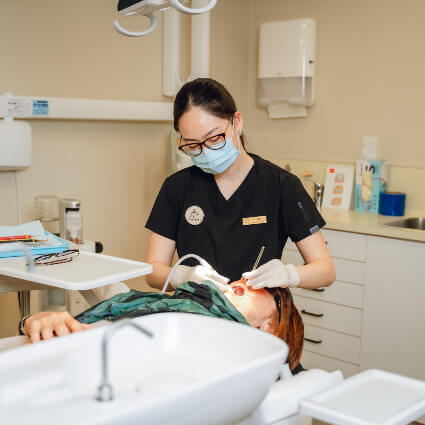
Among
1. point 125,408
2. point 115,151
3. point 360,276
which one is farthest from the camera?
point 115,151

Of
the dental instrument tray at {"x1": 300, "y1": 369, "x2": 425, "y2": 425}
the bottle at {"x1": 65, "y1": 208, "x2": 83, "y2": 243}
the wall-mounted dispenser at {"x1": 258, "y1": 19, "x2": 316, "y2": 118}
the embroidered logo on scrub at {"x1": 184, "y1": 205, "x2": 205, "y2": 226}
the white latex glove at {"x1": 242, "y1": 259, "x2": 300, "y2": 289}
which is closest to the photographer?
the dental instrument tray at {"x1": 300, "y1": 369, "x2": 425, "y2": 425}

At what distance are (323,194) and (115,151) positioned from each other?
119cm

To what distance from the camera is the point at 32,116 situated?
108 inches

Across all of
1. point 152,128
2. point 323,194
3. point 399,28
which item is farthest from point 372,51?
point 152,128

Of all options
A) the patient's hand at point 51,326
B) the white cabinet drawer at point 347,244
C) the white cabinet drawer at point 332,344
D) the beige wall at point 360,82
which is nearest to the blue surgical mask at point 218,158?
the patient's hand at point 51,326

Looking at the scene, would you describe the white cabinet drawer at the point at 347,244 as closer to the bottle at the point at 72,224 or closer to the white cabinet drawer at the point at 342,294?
the white cabinet drawer at the point at 342,294

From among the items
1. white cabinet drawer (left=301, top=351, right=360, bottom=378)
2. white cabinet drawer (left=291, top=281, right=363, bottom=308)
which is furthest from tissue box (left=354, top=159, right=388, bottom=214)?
white cabinet drawer (left=301, top=351, right=360, bottom=378)

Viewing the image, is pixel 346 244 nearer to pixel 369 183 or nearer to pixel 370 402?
pixel 369 183

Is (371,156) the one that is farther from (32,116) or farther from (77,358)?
(77,358)

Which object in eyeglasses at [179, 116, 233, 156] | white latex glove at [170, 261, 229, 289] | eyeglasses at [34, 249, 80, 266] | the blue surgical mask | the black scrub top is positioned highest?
eyeglasses at [179, 116, 233, 156]

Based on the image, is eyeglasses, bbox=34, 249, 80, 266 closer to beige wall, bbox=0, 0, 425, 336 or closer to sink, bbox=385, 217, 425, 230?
beige wall, bbox=0, 0, 425, 336

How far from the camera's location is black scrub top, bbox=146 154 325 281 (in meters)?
2.06

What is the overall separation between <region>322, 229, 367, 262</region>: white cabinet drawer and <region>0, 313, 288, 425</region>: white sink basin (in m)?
1.94

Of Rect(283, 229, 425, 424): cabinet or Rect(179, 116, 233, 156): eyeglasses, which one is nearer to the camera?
Rect(179, 116, 233, 156): eyeglasses
